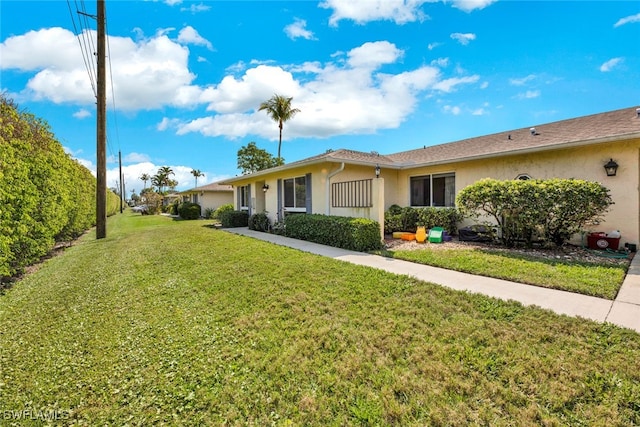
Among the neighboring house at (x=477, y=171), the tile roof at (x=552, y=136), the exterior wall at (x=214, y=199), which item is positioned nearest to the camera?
the neighboring house at (x=477, y=171)

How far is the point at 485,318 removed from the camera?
3342 millimetres

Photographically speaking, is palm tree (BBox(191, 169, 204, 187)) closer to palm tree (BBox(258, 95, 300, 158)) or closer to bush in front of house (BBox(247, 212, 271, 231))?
palm tree (BBox(258, 95, 300, 158))

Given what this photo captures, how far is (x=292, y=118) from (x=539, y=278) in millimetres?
25252

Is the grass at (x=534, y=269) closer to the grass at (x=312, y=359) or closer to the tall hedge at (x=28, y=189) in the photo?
the grass at (x=312, y=359)

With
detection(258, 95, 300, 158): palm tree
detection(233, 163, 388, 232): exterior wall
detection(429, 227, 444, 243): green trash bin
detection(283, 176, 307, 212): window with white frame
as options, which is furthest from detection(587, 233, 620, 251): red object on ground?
detection(258, 95, 300, 158): palm tree

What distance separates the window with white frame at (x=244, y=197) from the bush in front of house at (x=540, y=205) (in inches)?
480

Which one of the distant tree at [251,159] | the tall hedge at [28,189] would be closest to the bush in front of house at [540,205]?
the tall hedge at [28,189]

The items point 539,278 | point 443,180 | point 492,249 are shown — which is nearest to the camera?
point 539,278

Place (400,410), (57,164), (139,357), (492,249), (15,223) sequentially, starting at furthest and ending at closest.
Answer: (57,164)
(492,249)
(15,223)
(139,357)
(400,410)

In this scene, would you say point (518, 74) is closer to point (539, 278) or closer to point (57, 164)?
point (539, 278)

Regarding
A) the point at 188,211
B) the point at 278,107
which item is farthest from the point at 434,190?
the point at 188,211

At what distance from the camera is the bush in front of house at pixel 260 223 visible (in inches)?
537

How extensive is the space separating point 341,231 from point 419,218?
12.9 ft

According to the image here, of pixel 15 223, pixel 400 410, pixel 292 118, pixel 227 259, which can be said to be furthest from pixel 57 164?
pixel 292 118
